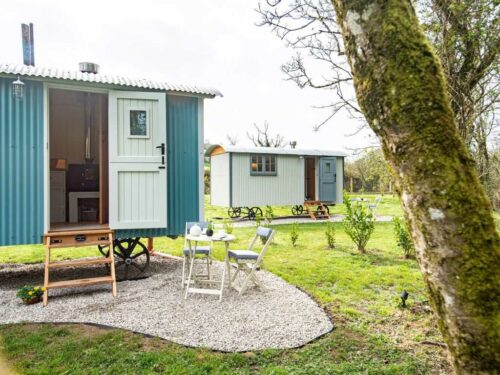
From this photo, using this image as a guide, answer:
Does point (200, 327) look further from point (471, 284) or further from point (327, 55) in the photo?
point (327, 55)

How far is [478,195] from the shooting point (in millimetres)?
1330

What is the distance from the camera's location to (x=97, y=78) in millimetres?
4906

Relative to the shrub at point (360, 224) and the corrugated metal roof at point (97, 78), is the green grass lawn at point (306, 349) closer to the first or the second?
the shrub at point (360, 224)

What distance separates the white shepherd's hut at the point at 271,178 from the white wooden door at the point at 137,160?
25.1ft

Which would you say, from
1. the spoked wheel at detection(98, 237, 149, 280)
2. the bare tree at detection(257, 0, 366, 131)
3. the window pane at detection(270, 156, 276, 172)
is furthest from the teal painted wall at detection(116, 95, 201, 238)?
the window pane at detection(270, 156, 276, 172)

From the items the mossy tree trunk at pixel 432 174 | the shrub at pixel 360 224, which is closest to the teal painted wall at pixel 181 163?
the shrub at pixel 360 224

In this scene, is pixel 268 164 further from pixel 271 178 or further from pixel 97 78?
pixel 97 78

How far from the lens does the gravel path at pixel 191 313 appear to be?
10.6 ft

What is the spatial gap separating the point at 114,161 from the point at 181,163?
3.30 feet

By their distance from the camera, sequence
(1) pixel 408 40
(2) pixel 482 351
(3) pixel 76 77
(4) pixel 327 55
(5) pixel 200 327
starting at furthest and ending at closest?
(4) pixel 327 55 < (3) pixel 76 77 < (5) pixel 200 327 < (1) pixel 408 40 < (2) pixel 482 351

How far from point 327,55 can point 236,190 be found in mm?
7868

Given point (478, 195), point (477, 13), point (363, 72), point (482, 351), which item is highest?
point (477, 13)

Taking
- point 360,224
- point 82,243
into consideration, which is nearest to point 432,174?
point 82,243

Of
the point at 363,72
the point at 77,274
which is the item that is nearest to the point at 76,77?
the point at 77,274
